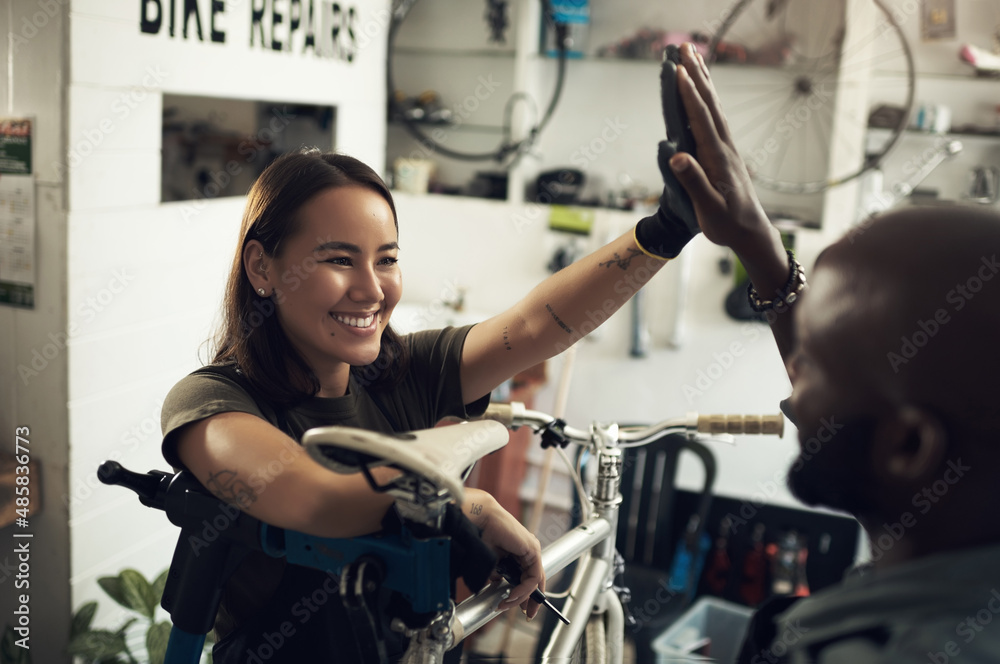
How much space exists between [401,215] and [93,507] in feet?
5.82

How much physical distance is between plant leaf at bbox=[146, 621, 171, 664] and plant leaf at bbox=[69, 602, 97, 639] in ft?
0.73

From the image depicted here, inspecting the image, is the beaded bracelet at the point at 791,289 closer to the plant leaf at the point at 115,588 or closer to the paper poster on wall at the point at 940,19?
the plant leaf at the point at 115,588

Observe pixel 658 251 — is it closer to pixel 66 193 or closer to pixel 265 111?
pixel 66 193

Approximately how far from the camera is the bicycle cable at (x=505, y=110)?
10.6 feet

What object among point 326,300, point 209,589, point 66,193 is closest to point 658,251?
point 326,300

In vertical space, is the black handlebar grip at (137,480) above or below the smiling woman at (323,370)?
below

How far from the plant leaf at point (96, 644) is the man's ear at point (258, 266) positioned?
4.11 ft

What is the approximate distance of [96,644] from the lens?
201 cm

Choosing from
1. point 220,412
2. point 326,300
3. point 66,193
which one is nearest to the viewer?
point 220,412

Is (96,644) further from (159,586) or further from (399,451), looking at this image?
(399,451)

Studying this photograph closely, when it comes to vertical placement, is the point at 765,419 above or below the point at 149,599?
above

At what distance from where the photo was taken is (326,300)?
119 centimetres

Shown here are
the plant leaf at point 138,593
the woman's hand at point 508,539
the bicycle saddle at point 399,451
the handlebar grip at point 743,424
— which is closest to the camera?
the bicycle saddle at point 399,451

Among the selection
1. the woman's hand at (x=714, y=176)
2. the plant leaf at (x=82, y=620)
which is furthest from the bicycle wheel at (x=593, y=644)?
the plant leaf at (x=82, y=620)
